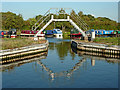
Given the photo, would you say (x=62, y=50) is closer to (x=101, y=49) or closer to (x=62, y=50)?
(x=62, y=50)

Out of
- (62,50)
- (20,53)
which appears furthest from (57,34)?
(20,53)

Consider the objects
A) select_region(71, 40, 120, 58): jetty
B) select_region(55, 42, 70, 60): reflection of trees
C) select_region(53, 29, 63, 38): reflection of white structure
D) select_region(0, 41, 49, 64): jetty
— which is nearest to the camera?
select_region(0, 41, 49, 64): jetty

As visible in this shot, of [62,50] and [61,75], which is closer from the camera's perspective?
[61,75]

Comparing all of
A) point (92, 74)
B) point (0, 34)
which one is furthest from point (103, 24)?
point (92, 74)

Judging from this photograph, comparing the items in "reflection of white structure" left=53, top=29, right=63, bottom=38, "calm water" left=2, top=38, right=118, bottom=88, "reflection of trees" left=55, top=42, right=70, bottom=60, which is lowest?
"calm water" left=2, top=38, right=118, bottom=88

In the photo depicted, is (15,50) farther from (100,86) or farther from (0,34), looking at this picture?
(0,34)

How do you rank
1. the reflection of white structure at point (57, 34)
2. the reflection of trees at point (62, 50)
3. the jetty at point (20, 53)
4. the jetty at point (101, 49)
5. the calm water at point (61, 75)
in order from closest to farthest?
the calm water at point (61, 75), the jetty at point (20, 53), the jetty at point (101, 49), the reflection of trees at point (62, 50), the reflection of white structure at point (57, 34)

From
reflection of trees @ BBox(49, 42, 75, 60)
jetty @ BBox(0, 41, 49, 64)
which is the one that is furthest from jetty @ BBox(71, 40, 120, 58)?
jetty @ BBox(0, 41, 49, 64)

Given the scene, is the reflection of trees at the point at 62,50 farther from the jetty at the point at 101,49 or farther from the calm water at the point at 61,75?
the calm water at the point at 61,75

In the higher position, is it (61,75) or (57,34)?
(57,34)

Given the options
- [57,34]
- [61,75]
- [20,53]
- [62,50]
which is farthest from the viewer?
[57,34]

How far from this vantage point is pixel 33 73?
31078mm

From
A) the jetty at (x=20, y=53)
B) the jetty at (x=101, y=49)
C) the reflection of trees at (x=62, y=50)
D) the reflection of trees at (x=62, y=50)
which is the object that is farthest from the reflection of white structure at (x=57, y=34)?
the jetty at (x=20, y=53)

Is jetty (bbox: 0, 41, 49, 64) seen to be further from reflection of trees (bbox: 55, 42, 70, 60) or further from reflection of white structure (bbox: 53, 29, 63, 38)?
reflection of white structure (bbox: 53, 29, 63, 38)
